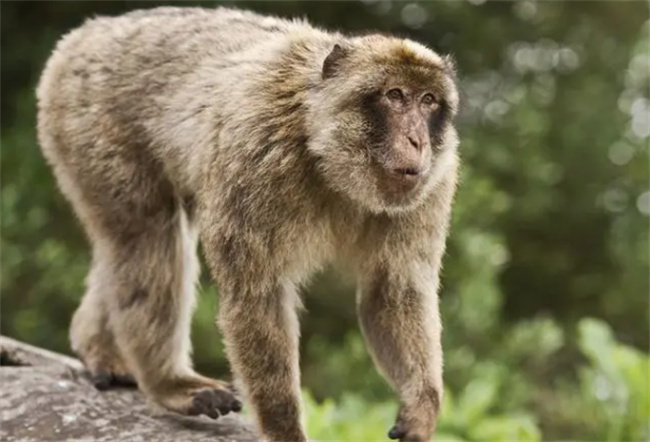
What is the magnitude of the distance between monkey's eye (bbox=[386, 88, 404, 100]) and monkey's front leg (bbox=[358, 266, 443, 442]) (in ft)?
2.46

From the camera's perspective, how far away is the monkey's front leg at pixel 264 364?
4.18 m

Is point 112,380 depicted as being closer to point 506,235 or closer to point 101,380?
point 101,380

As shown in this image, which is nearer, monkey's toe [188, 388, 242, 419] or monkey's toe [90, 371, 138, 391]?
monkey's toe [188, 388, 242, 419]

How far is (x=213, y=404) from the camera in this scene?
478 centimetres

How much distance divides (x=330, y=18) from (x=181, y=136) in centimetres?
599

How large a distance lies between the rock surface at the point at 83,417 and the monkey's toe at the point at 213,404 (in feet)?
0.20

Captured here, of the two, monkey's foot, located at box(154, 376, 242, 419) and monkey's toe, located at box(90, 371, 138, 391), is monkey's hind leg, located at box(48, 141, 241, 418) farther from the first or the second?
monkey's toe, located at box(90, 371, 138, 391)

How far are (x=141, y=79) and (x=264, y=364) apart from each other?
1586 mm

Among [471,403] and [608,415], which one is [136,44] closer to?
[471,403]

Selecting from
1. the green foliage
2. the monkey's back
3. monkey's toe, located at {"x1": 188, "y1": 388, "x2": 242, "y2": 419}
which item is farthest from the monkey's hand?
the green foliage

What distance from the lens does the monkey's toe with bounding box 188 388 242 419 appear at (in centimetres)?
477

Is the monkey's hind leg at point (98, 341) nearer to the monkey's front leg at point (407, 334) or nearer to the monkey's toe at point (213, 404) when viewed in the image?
the monkey's toe at point (213, 404)

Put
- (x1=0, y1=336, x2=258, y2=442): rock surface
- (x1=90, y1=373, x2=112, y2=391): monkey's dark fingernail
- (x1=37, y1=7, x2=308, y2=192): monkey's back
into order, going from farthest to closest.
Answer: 1. (x1=90, y1=373, x2=112, y2=391): monkey's dark fingernail
2. (x1=37, y1=7, x2=308, y2=192): monkey's back
3. (x1=0, y1=336, x2=258, y2=442): rock surface

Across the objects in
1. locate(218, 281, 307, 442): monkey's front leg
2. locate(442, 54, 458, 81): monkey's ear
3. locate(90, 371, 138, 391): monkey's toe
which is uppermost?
locate(442, 54, 458, 81): monkey's ear
